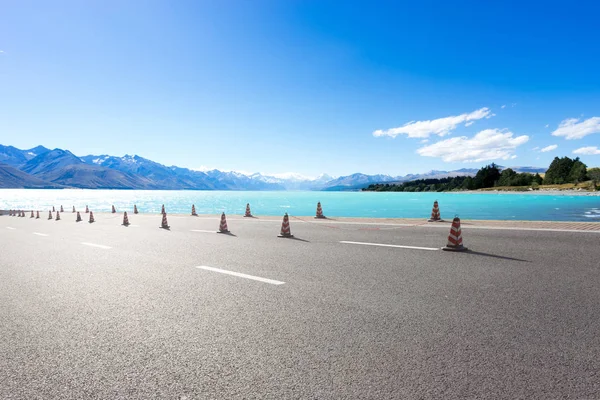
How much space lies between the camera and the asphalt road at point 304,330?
2914 mm

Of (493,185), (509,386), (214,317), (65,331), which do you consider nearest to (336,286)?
(214,317)

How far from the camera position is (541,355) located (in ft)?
10.9

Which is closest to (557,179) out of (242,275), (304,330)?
(242,275)

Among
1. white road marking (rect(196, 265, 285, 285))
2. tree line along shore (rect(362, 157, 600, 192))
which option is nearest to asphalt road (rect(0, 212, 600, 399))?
white road marking (rect(196, 265, 285, 285))

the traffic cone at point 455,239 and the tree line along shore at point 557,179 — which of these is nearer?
the traffic cone at point 455,239

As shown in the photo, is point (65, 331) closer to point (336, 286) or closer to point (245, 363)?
point (245, 363)

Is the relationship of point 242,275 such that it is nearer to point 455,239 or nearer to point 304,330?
point 304,330

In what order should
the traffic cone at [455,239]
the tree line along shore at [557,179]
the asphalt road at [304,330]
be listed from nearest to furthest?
the asphalt road at [304,330] < the traffic cone at [455,239] < the tree line along shore at [557,179]

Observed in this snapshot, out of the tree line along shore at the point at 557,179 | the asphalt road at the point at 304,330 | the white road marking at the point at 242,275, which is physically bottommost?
the white road marking at the point at 242,275

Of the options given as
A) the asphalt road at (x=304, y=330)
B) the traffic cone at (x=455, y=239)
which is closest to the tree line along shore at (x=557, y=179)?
the traffic cone at (x=455, y=239)

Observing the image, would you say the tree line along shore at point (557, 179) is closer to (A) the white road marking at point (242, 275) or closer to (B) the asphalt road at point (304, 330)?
(B) the asphalt road at point (304, 330)

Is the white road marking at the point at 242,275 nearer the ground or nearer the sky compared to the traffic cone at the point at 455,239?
nearer the ground

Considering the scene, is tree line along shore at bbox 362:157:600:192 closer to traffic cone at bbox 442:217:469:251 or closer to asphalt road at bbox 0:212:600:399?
traffic cone at bbox 442:217:469:251

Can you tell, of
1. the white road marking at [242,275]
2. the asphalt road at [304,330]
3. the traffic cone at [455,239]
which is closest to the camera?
the asphalt road at [304,330]
